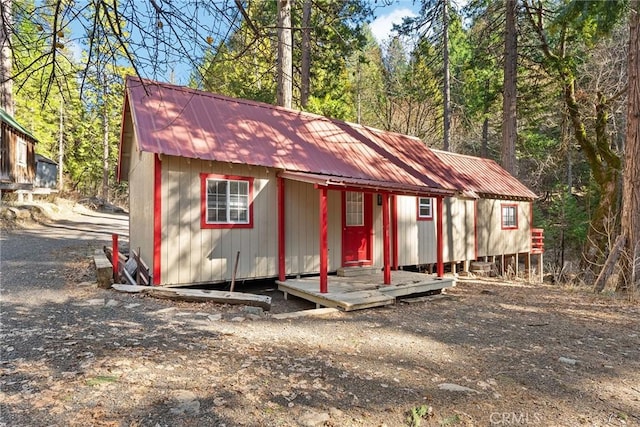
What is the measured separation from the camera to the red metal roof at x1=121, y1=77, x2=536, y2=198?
7398mm

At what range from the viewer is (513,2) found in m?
14.1

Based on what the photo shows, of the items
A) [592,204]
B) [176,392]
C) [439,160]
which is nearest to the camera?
[176,392]

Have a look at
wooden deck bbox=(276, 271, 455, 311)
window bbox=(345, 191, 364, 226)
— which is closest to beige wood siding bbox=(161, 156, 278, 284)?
wooden deck bbox=(276, 271, 455, 311)

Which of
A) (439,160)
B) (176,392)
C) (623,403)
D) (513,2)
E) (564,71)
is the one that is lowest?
(623,403)

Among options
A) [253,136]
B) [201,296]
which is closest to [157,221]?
[201,296]

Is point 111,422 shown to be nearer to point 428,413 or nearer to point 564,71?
point 428,413

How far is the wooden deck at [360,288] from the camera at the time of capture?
6971mm

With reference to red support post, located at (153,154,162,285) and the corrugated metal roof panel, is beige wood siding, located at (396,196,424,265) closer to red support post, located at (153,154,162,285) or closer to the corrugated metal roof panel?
the corrugated metal roof panel

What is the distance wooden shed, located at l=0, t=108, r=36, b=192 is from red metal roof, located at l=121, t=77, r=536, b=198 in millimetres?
10774

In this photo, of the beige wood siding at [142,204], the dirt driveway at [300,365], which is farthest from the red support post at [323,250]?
the beige wood siding at [142,204]

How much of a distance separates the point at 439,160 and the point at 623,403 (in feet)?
33.3

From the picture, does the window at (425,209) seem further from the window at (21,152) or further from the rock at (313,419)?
the window at (21,152)

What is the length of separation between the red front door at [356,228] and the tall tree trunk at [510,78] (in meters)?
8.19

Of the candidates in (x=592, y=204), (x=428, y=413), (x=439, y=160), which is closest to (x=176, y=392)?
(x=428, y=413)
